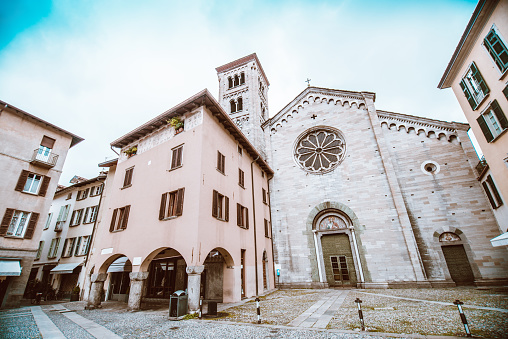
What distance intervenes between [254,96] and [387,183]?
54.4 ft

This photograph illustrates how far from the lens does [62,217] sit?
24094 mm

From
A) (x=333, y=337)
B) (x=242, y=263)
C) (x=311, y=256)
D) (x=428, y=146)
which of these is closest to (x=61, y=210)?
(x=242, y=263)

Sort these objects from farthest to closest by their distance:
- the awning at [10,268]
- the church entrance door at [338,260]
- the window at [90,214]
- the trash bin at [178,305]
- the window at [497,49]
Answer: the window at [90,214] → the church entrance door at [338,260] → the awning at [10,268] → the window at [497,49] → the trash bin at [178,305]

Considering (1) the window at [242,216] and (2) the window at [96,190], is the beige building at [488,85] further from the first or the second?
(2) the window at [96,190]

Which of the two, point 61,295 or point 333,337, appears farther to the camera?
point 61,295

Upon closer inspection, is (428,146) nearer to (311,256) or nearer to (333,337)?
(311,256)

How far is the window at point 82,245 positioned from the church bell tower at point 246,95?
1764 cm

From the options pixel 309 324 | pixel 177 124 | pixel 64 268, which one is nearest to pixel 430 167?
pixel 309 324

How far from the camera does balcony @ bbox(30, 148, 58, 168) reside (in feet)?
54.8

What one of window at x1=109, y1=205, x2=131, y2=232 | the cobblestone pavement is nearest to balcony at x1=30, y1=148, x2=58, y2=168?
window at x1=109, y1=205, x2=131, y2=232

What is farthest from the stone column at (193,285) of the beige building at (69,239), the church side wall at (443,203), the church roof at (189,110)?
the beige building at (69,239)

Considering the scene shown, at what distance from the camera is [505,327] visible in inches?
214

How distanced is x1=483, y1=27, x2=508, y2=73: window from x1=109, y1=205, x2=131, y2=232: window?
2027 cm

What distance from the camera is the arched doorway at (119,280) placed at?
17.2 meters
